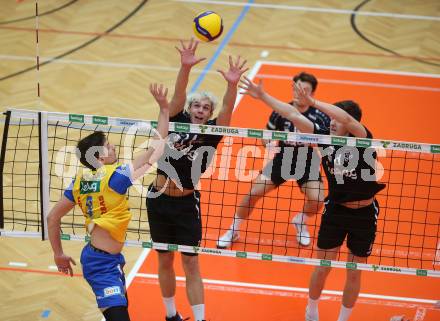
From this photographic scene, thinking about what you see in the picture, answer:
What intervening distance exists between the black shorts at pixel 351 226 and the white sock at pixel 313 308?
772 millimetres

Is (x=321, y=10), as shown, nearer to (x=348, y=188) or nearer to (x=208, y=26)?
(x=208, y=26)

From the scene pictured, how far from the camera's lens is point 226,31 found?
1489 centimetres

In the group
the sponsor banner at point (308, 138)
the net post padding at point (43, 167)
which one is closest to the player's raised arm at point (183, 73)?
the sponsor banner at point (308, 138)

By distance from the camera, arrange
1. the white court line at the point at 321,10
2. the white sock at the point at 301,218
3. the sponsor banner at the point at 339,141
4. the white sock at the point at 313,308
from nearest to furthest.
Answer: the sponsor banner at the point at 339,141 < the white sock at the point at 313,308 < the white sock at the point at 301,218 < the white court line at the point at 321,10

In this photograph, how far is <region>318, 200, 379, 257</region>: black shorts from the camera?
762 centimetres

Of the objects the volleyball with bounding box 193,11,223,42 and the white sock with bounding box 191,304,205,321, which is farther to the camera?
the volleyball with bounding box 193,11,223,42

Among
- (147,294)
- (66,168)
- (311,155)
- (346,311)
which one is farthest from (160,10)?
(346,311)

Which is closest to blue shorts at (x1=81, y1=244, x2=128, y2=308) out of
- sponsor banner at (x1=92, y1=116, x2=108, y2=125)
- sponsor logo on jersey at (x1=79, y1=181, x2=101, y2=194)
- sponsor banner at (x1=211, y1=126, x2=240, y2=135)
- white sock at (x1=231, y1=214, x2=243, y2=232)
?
sponsor logo on jersey at (x1=79, y1=181, x2=101, y2=194)

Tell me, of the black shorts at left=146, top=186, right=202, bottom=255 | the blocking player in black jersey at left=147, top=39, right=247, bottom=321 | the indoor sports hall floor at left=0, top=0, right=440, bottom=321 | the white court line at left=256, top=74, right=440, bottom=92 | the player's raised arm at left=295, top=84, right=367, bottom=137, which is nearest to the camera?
the player's raised arm at left=295, top=84, right=367, bottom=137

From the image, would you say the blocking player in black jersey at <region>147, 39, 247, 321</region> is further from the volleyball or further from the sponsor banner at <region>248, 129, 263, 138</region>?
the volleyball

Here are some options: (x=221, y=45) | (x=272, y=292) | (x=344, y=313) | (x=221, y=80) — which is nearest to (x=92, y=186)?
(x=344, y=313)

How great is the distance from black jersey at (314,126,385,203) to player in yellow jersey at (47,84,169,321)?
171 centimetres

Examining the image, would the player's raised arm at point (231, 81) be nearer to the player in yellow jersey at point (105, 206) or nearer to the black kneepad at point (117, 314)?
the player in yellow jersey at point (105, 206)

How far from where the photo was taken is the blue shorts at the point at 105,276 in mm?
6750
